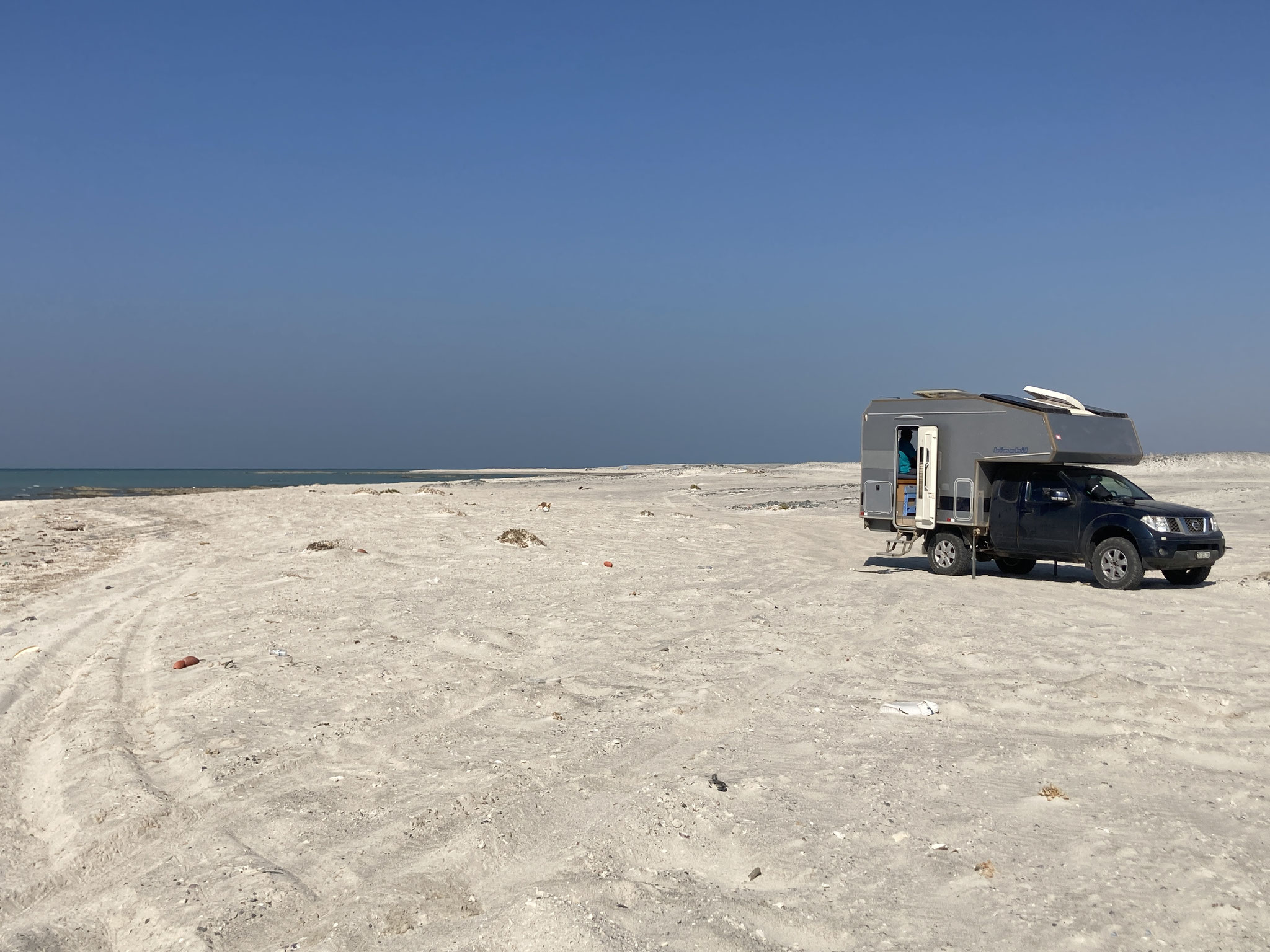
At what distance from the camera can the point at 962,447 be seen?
55.2 ft

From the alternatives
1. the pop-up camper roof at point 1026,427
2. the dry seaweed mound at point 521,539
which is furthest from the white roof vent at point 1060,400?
the dry seaweed mound at point 521,539

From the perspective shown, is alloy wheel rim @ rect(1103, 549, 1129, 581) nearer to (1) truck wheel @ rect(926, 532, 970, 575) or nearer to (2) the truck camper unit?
(2) the truck camper unit

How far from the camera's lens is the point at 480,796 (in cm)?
581

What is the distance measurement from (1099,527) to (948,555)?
2783mm

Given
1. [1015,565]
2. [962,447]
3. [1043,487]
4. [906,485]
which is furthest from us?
[906,485]

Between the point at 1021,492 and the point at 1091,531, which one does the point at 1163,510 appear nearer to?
the point at 1091,531

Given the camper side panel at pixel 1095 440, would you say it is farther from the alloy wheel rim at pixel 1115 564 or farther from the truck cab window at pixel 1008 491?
the alloy wheel rim at pixel 1115 564

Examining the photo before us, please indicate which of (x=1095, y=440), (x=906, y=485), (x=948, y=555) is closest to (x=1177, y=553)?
(x=1095, y=440)

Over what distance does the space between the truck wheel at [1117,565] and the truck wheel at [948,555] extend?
225 cm

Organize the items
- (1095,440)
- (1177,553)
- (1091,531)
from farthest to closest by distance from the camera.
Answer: (1095,440) < (1091,531) < (1177,553)

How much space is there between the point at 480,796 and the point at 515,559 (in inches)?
441

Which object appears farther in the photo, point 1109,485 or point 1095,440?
point 1095,440

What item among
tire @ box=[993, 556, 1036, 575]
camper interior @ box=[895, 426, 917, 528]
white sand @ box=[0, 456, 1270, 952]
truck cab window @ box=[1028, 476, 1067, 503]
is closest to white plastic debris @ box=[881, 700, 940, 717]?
white sand @ box=[0, 456, 1270, 952]

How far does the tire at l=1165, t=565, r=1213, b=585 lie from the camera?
1520 centimetres
